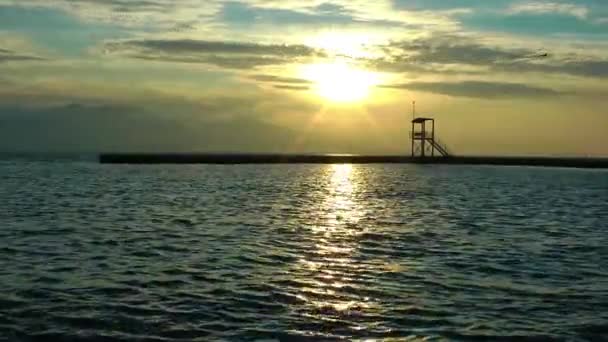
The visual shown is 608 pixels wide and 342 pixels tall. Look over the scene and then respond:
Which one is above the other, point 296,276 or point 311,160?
point 311,160

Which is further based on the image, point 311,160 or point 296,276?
point 311,160

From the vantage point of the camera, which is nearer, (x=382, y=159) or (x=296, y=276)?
(x=296, y=276)

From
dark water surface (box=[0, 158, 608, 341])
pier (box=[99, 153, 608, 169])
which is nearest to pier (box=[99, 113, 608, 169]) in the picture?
pier (box=[99, 153, 608, 169])

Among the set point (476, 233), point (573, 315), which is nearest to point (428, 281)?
point (573, 315)

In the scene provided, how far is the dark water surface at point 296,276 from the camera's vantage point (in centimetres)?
1410

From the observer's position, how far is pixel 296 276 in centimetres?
1961

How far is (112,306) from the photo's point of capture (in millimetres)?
15453

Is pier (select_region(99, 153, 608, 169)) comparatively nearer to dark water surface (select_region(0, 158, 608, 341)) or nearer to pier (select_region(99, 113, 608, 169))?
pier (select_region(99, 113, 608, 169))

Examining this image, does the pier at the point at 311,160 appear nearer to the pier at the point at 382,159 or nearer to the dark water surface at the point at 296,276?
the pier at the point at 382,159

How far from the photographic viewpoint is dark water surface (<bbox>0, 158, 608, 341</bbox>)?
555 inches

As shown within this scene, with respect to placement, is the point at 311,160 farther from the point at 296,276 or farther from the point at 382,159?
the point at 296,276

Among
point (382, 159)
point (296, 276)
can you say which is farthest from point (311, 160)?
point (296, 276)

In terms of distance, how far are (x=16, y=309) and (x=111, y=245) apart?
33.1 feet

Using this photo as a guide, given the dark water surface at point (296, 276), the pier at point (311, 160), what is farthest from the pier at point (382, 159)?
the dark water surface at point (296, 276)
